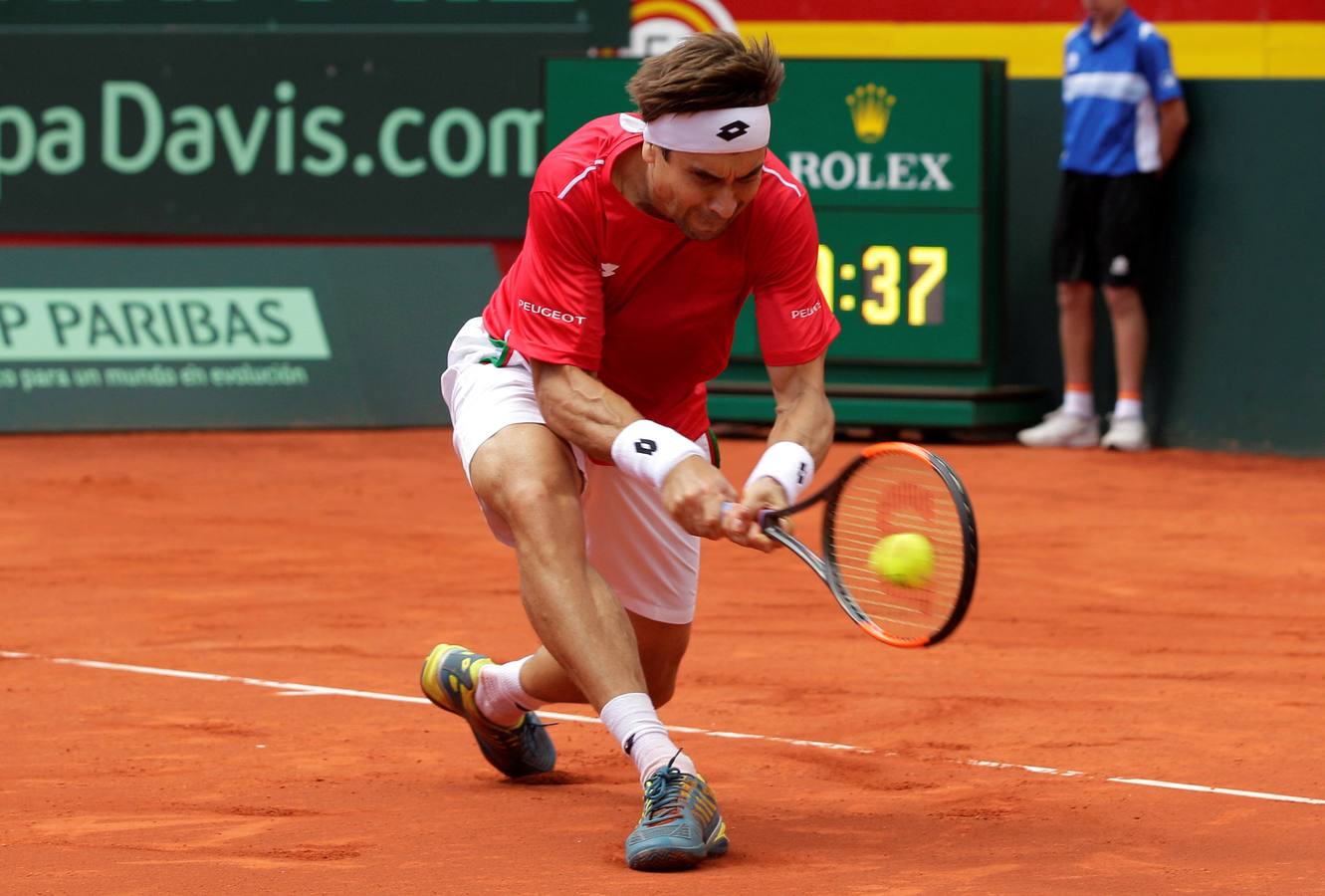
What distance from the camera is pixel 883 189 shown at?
A: 10.2 metres

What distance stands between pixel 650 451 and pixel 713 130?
560mm

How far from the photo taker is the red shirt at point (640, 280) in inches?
156

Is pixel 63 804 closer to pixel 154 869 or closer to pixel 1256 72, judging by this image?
pixel 154 869

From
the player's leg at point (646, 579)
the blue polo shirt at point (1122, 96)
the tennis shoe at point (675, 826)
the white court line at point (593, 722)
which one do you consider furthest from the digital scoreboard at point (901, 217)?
the tennis shoe at point (675, 826)

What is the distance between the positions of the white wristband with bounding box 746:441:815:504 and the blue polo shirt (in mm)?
6302

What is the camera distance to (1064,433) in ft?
33.6

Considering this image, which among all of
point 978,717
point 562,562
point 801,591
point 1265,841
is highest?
point 562,562

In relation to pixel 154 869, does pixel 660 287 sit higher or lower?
higher

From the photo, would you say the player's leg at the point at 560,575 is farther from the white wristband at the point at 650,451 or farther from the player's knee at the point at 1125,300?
the player's knee at the point at 1125,300

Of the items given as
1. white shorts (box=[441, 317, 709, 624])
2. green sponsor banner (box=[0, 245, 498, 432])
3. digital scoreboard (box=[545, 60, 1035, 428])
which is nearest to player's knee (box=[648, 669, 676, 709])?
white shorts (box=[441, 317, 709, 624])

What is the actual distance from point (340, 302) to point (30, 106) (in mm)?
1738

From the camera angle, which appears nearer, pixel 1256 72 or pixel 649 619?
pixel 649 619

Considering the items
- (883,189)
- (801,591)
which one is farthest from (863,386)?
(801,591)

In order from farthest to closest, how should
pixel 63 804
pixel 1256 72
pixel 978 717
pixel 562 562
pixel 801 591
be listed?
1. pixel 1256 72
2. pixel 801 591
3. pixel 978 717
4. pixel 63 804
5. pixel 562 562
